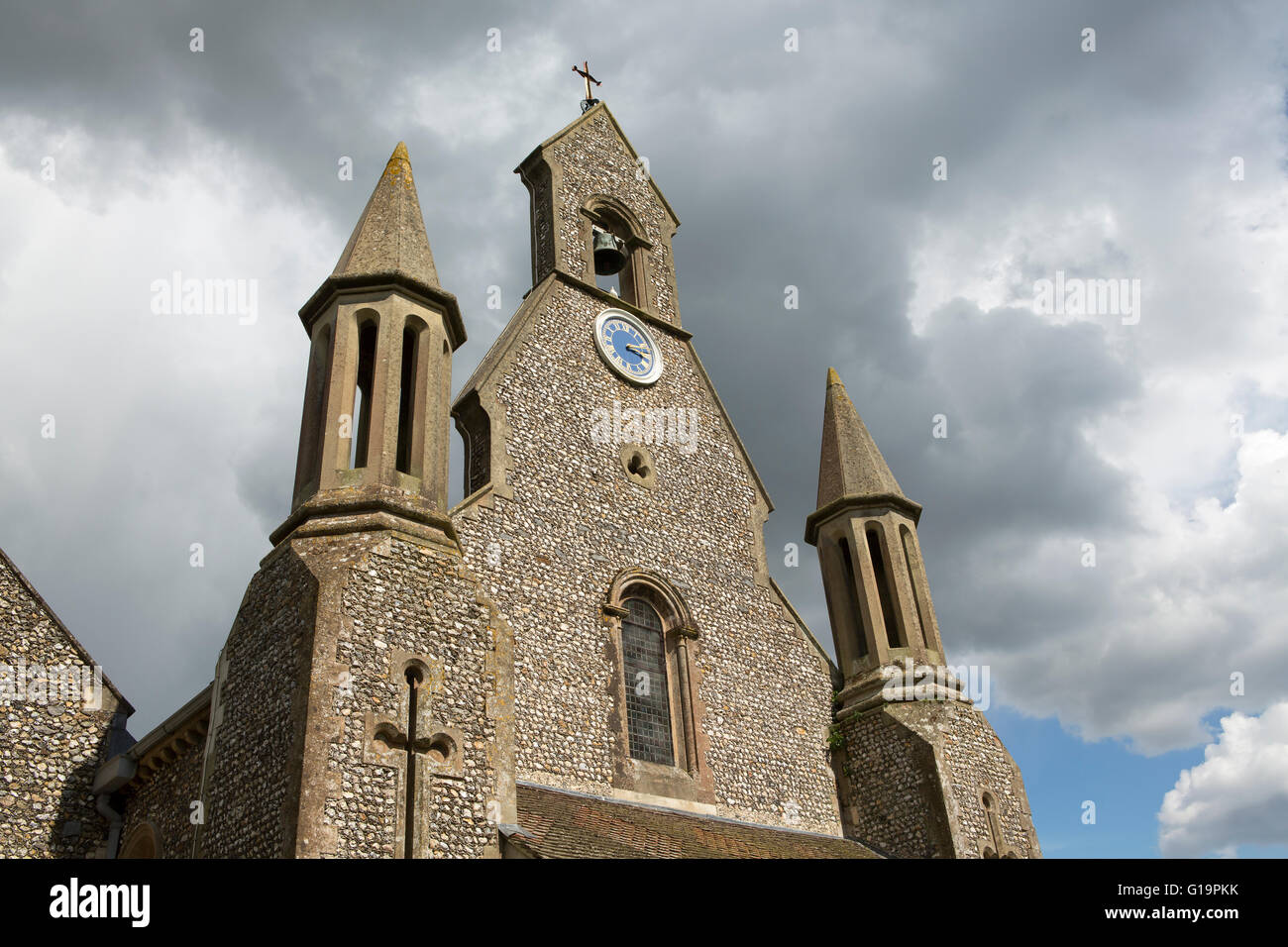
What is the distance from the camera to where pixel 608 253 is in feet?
72.1

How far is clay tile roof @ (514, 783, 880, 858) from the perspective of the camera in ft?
35.2

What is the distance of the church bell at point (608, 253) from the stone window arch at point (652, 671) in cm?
875

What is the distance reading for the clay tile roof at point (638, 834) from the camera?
1072 centimetres

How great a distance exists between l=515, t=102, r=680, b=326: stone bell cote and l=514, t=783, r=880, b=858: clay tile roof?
10.9 meters

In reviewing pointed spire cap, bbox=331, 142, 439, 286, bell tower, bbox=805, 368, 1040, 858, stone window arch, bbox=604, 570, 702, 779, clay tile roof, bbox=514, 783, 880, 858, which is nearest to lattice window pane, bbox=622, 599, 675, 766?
stone window arch, bbox=604, 570, 702, 779

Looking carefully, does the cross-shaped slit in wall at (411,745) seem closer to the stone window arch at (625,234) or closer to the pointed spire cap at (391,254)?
the pointed spire cap at (391,254)

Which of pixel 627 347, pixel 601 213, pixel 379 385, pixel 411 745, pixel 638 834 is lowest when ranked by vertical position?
pixel 638 834

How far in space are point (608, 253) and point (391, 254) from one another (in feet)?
29.6

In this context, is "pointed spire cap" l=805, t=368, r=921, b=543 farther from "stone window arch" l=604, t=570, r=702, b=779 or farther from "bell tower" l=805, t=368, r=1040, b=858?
"stone window arch" l=604, t=570, r=702, b=779

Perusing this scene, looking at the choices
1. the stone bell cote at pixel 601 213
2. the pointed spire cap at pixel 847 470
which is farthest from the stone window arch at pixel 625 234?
the pointed spire cap at pixel 847 470

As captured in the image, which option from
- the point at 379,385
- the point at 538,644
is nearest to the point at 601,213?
the point at 379,385

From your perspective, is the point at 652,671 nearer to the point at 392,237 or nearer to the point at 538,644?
the point at 538,644

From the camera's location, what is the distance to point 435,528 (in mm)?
11930
